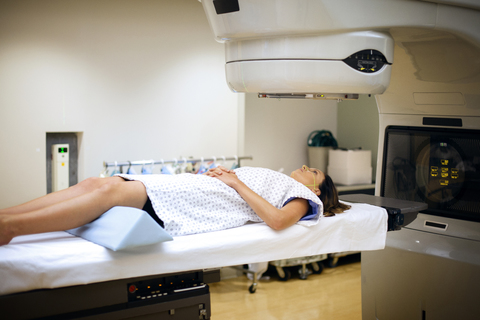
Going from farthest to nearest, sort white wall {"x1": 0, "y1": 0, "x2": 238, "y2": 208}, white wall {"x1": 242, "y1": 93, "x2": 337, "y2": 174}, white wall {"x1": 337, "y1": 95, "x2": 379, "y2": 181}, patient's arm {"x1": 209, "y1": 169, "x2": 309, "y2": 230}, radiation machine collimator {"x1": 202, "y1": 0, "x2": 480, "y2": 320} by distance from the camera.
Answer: white wall {"x1": 337, "y1": 95, "x2": 379, "y2": 181} < white wall {"x1": 242, "y1": 93, "x2": 337, "y2": 174} < white wall {"x1": 0, "y1": 0, "x2": 238, "y2": 208} < patient's arm {"x1": 209, "y1": 169, "x2": 309, "y2": 230} < radiation machine collimator {"x1": 202, "y1": 0, "x2": 480, "y2": 320}

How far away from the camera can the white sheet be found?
1251 mm

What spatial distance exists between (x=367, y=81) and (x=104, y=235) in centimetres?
105

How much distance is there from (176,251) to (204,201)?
0.41 metres

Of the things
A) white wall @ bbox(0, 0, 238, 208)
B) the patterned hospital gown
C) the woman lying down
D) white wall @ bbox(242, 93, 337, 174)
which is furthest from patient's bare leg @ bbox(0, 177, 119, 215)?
white wall @ bbox(242, 93, 337, 174)

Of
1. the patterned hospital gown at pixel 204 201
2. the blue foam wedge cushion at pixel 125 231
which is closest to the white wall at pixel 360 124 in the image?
the patterned hospital gown at pixel 204 201

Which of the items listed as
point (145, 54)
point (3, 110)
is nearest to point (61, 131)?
point (3, 110)

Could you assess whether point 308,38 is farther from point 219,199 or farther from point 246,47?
point 219,199

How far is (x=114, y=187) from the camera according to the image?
1.66 meters

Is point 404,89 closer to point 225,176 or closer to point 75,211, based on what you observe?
point 225,176

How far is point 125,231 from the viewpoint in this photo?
135 centimetres

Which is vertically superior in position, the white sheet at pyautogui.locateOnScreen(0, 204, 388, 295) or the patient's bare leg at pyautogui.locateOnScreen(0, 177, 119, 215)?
the patient's bare leg at pyautogui.locateOnScreen(0, 177, 119, 215)

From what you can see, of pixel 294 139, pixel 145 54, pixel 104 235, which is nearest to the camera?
pixel 104 235

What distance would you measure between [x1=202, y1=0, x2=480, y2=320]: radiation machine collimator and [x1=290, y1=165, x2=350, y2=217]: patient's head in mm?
340

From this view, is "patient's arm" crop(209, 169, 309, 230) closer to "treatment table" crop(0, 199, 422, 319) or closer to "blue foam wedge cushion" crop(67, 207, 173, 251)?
"treatment table" crop(0, 199, 422, 319)
